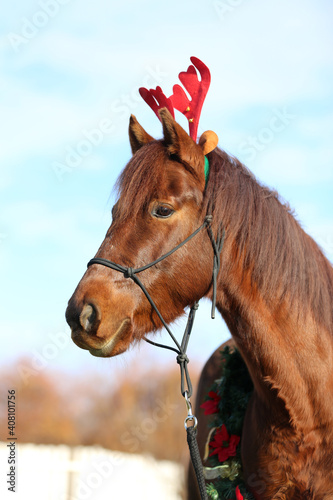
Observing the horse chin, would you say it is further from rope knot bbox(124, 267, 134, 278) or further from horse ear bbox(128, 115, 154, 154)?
horse ear bbox(128, 115, 154, 154)

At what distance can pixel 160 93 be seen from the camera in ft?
12.3

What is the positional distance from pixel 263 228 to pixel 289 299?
0.48m

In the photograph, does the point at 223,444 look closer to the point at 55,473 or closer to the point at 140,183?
the point at 140,183

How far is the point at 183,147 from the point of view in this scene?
3.38 m

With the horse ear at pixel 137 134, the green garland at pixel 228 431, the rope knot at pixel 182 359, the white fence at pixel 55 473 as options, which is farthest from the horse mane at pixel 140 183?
the white fence at pixel 55 473

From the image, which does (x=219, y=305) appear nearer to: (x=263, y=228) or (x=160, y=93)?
(x=263, y=228)

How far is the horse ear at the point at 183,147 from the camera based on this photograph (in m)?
3.34

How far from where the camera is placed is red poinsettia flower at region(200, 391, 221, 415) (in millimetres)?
4185

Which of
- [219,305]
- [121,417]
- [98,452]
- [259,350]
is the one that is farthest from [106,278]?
[121,417]

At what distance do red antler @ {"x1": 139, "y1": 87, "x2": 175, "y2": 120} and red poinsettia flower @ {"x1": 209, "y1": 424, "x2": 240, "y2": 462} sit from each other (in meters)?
2.31

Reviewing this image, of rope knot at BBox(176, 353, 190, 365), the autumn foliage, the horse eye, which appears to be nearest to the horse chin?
rope knot at BBox(176, 353, 190, 365)

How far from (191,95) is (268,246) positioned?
48.3 inches

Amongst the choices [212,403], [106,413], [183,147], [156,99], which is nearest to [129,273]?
[183,147]

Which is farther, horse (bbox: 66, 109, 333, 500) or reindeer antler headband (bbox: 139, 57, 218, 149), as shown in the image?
reindeer antler headband (bbox: 139, 57, 218, 149)
